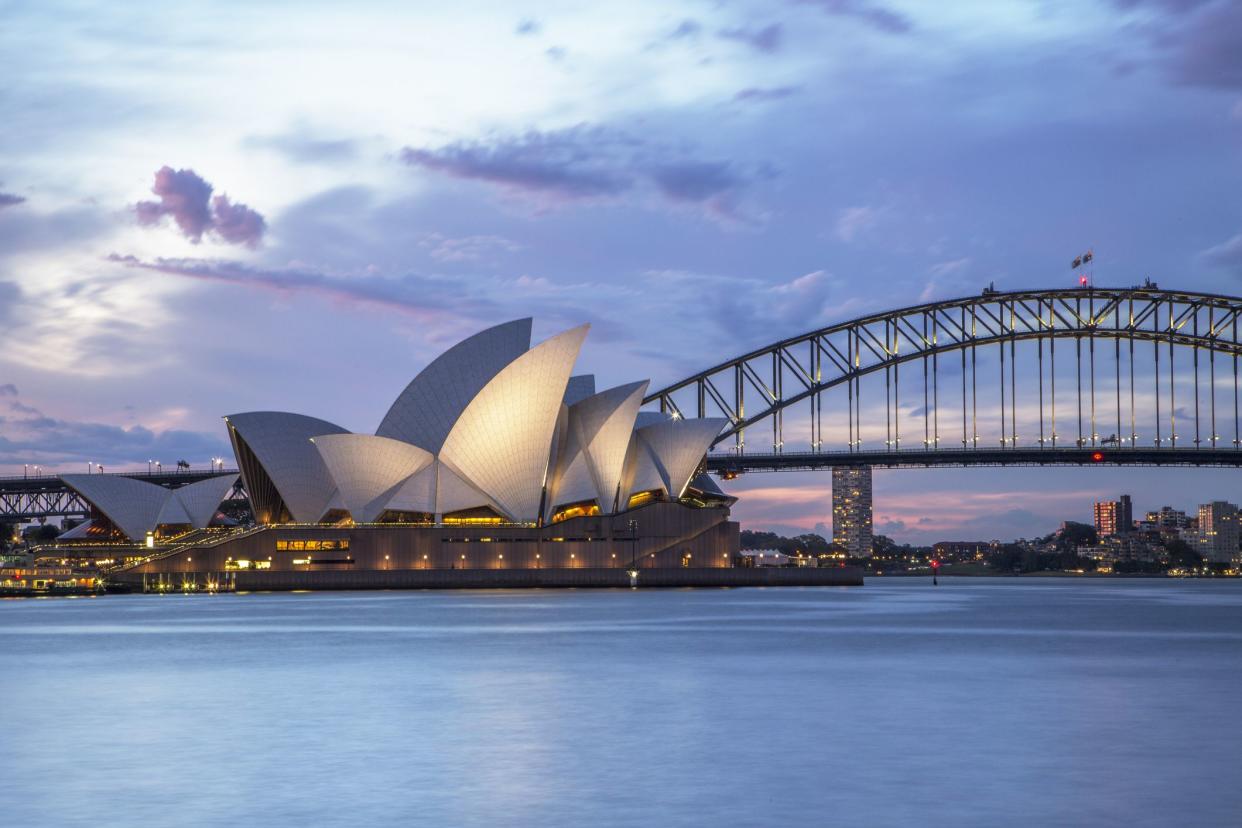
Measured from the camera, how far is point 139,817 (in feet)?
52.4

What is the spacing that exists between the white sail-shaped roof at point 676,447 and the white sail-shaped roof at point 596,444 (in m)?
3.84

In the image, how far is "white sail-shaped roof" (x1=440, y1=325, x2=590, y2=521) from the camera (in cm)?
8231

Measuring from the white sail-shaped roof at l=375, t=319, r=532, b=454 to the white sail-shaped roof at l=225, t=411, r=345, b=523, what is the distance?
628 cm

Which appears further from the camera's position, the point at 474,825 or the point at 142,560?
the point at 142,560

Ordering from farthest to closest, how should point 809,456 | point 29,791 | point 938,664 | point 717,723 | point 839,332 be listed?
point 839,332 → point 809,456 → point 938,664 → point 717,723 → point 29,791

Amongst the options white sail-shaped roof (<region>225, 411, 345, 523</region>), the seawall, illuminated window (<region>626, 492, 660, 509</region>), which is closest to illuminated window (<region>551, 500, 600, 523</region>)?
illuminated window (<region>626, 492, 660, 509</region>)

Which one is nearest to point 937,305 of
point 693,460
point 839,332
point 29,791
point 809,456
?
point 839,332

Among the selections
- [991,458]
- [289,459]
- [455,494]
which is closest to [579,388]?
[455,494]

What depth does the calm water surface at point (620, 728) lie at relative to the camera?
16.4 meters

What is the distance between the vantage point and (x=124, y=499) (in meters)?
111

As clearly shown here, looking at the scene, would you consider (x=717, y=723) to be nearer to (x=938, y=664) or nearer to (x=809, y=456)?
(x=938, y=664)

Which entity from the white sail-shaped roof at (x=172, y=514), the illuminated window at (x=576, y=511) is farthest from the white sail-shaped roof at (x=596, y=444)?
the white sail-shaped roof at (x=172, y=514)

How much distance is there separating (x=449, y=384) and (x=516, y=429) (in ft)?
16.3

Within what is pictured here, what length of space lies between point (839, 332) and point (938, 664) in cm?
8338
